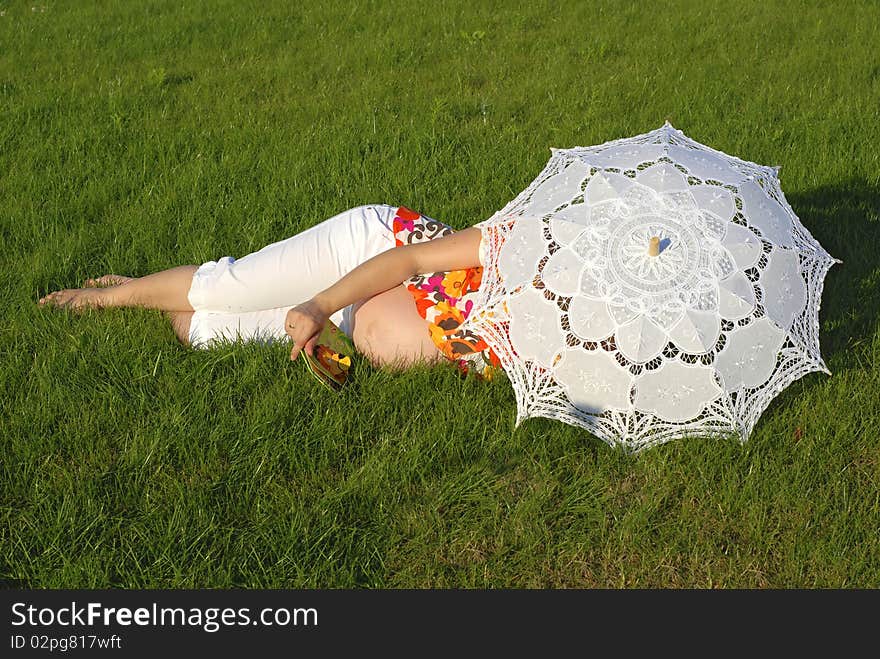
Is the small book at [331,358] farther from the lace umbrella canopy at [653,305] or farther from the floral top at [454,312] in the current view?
the lace umbrella canopy at [653,305]

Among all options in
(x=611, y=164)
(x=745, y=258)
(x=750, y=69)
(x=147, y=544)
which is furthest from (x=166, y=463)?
(x=750, y=69)

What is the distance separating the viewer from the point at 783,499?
3.42 meters

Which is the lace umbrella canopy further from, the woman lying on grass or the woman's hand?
the woman's hand

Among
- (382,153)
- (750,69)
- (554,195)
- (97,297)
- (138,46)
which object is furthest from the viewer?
(138,46)

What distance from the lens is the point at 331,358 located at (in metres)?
3.77

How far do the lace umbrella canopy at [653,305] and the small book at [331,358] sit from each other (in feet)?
2.29

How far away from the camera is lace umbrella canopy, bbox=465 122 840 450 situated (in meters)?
3.04

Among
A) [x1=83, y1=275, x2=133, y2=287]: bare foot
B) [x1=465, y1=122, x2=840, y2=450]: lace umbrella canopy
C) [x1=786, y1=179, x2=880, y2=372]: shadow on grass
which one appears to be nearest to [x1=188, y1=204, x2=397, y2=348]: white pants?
[x1=83, y1=275, x2=133, y2=287]: bare foot

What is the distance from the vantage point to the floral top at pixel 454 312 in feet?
12.5

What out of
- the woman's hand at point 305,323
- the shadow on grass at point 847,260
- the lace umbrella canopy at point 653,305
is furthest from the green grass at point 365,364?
the lace umbrella canopy at point 653,305

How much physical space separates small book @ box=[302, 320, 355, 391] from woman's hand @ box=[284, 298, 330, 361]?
0.08m

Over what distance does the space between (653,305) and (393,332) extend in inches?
51.0

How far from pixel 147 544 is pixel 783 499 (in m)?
2.24

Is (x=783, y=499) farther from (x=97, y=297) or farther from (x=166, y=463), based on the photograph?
(x=97, y=297)
